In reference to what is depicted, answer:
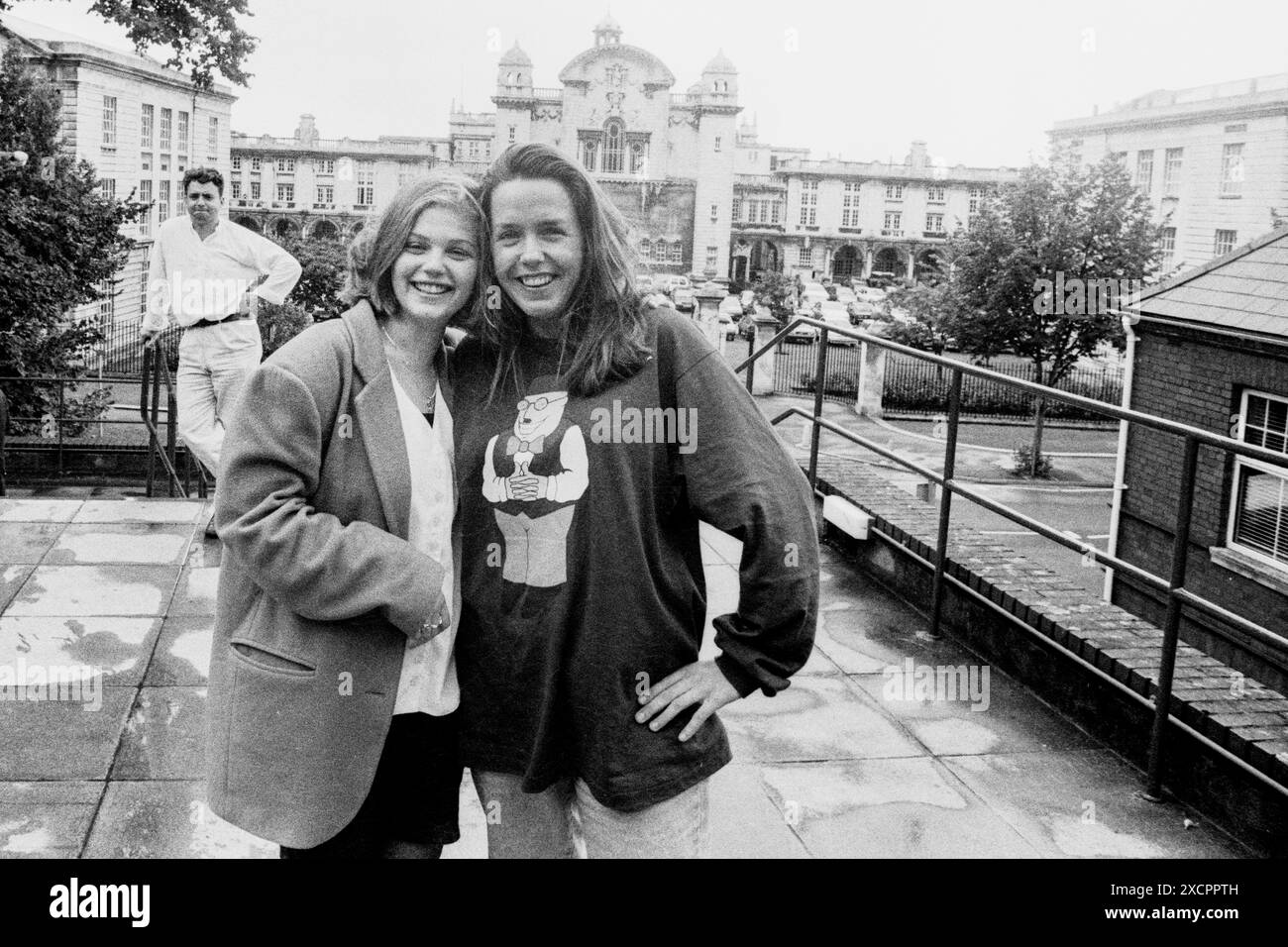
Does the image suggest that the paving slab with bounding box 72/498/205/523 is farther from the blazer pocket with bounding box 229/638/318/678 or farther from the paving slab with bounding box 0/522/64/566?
the blazer pocket with bounding box 229/638/318/678

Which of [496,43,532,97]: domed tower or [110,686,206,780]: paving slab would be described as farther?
[496,43,532,97]: domed tower

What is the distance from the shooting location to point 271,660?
1.83m

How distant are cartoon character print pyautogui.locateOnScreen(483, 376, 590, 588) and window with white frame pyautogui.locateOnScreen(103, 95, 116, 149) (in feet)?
152

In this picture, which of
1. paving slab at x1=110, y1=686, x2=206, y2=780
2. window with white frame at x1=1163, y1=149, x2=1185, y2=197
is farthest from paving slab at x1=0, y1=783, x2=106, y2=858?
window with white frame at x1=1163, y1=149, x2=1185, y2=197

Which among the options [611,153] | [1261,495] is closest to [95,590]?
[1261,495]

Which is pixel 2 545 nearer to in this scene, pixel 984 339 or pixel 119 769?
pixel 119 769

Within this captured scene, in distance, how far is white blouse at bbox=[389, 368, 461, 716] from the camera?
1.90 meters

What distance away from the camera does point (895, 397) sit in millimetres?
36656

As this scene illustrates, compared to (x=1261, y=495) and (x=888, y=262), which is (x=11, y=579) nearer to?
(x=1261, y=495)

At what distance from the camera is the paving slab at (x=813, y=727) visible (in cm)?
338

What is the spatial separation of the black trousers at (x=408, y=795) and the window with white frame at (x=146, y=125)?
162 feet

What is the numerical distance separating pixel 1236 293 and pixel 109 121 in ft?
133
